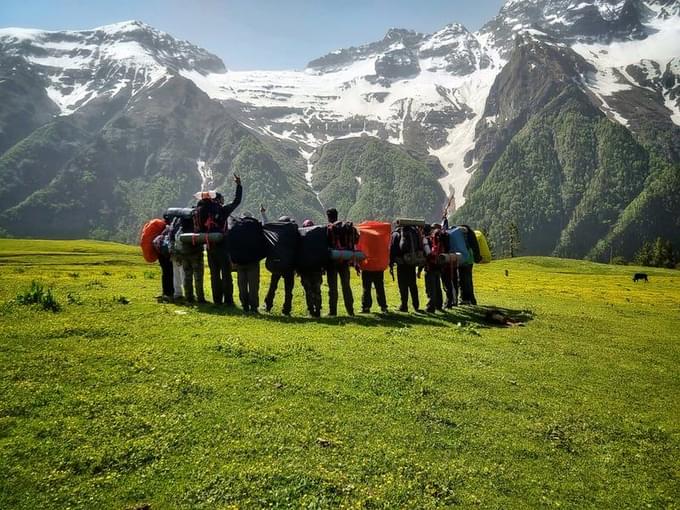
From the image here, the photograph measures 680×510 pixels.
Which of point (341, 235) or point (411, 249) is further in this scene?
point (411, 249)

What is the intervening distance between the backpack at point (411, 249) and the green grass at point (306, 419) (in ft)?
21.6

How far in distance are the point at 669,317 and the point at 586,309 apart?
4.54 meters

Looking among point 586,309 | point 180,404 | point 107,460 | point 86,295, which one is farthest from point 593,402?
point 586,309

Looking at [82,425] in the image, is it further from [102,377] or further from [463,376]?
[463,376]

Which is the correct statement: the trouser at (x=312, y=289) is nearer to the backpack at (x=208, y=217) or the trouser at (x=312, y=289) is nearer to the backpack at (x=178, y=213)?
the backpack at (x=208, y=217)

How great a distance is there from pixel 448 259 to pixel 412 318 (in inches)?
165

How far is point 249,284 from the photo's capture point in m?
17.6

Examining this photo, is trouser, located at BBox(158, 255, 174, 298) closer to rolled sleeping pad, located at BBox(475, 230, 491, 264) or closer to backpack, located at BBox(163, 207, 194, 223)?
backpack, located at BBox(163, 207, 194, 223)

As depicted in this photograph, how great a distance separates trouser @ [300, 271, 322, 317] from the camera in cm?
1870

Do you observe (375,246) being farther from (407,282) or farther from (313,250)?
(313,250)

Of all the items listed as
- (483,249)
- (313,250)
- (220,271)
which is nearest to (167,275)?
(220,271)

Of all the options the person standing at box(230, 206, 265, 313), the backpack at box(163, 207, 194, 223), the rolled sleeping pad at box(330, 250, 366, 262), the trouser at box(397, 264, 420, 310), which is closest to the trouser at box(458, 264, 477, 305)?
the trouser at box(397, 264, 420, 310)

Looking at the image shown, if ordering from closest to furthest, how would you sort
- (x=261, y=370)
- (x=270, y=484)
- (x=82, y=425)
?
(x=270, y=484) → (x=82, y=425) → (x=261, y=370)

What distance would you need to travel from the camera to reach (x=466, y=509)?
6.82m
